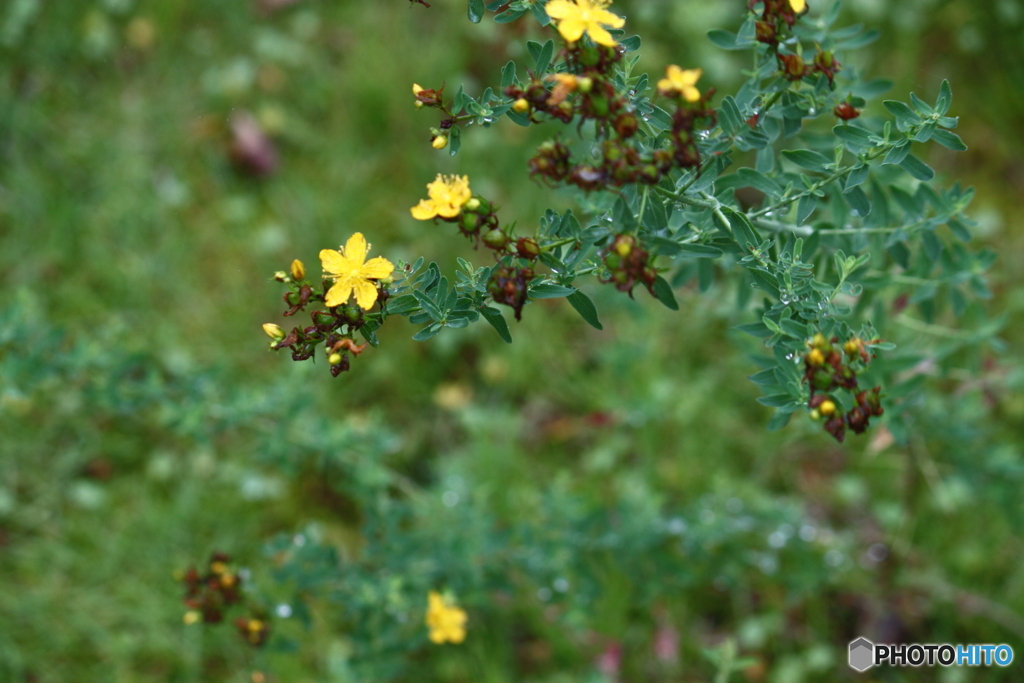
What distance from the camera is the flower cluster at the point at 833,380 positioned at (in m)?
1.54

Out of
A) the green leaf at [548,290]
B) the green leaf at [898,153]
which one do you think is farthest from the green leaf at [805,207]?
the green leaf at [548,290]

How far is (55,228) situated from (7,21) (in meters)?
1.12

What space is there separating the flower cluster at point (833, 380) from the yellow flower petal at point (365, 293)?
31.8 inches

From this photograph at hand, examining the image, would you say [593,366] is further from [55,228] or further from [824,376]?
[55,228]

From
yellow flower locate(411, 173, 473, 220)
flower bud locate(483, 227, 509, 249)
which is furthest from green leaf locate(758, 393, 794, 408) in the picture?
yellow flower locate(411, 173, 473, 220)

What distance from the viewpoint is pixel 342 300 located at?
154cm

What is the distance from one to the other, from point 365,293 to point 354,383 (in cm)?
205

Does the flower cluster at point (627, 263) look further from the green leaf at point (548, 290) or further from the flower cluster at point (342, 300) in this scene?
the flower cluster at point (342, 300)

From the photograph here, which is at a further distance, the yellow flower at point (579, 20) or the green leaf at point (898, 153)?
the green leaf at point (898, 153)

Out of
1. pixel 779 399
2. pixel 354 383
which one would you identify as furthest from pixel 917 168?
pixel 354 383

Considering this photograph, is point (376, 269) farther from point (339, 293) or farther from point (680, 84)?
point (680, 84)

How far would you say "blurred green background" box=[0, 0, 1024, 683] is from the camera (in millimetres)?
2947

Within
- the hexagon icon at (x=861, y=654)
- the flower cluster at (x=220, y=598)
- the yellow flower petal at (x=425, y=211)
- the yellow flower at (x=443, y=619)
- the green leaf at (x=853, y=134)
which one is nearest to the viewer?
the yellow flower petal at (x=425, y=211)

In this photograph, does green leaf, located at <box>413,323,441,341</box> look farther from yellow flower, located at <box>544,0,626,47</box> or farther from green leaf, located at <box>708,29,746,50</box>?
green leaf, located at <box>708,29,746,50</box>
